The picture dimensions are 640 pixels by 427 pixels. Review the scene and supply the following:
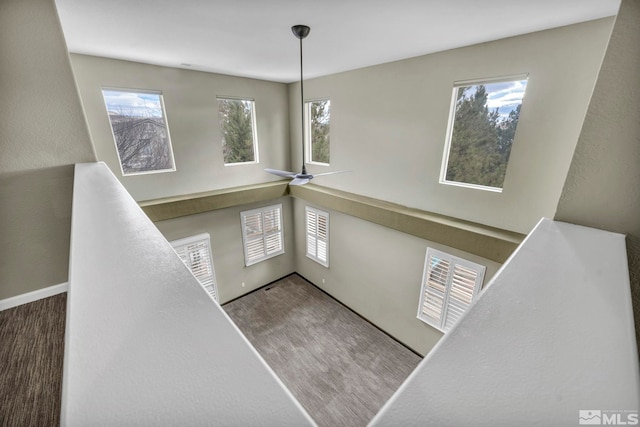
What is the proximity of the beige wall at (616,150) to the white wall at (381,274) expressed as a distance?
9.34 ft

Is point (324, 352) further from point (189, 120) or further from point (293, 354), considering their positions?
point (189, 120)

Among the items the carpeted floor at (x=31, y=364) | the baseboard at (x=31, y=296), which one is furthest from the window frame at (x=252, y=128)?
the carpeted floor at (x=31, y=364)

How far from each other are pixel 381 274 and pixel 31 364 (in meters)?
4.70

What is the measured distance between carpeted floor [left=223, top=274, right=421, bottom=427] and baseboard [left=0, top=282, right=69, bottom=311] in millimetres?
3530

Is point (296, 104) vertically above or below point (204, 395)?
above

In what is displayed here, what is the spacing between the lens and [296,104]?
6.14 metres

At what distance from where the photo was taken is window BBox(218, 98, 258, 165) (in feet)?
17.9

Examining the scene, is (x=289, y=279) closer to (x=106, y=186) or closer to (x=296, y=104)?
(x=296, y=104)

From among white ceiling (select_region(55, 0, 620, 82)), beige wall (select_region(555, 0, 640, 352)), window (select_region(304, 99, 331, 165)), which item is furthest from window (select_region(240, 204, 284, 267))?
beige wall (select_region(555, 0, 640, 352))

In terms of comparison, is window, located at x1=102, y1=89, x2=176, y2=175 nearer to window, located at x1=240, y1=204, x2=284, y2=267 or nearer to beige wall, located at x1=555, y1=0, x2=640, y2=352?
window, located at x1=240, y1=204, x2=284, y2=267

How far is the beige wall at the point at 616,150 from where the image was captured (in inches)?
40.9

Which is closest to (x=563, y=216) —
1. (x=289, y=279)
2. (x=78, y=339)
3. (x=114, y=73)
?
(x=78, y=339)

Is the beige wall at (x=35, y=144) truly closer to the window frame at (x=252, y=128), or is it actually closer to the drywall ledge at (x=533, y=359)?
the drywall ledge at (x=533, y=359)

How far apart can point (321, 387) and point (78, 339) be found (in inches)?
181
